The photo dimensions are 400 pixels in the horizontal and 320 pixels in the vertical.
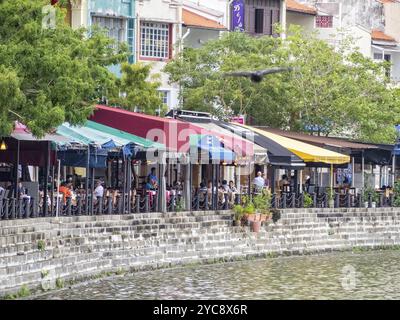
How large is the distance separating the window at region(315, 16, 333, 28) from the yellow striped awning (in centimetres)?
2399

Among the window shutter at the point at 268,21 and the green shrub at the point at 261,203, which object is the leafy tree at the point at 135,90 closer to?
the green shrub at the point at 261,203

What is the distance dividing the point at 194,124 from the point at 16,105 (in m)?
13.4

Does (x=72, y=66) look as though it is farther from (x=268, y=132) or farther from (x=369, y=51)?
(x=369, y=51)

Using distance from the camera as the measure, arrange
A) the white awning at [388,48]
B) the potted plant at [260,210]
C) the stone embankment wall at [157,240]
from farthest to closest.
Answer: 1. the white awning at [388,48]
2. the potted plant at [260,210]
3. the stone embankment wall at [157,240]

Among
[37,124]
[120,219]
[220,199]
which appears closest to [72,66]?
[37,124]

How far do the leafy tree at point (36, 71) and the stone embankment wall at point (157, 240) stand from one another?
8.94ft

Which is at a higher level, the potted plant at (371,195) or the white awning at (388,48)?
the white awning at (388,48)

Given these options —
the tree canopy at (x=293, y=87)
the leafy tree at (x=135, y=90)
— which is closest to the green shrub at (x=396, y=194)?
the tree canopy at (x=293, y=87)

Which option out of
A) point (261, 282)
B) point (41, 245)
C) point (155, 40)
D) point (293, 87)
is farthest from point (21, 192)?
point (155, 40)

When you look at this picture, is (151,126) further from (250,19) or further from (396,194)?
(250,19)

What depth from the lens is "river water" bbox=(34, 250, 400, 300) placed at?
4309cm

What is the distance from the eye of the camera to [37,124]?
41.8 m

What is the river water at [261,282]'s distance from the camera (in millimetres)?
43094

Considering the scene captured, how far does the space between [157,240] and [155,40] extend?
21.5 meters
